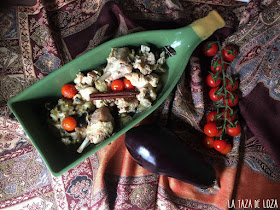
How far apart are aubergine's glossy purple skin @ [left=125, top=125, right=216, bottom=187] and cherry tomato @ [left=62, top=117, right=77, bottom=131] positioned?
0.23 m

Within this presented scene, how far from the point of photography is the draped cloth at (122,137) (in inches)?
43.3

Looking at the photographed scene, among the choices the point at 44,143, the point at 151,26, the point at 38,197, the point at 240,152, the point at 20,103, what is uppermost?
the point at 151,26

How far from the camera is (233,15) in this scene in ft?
3.92

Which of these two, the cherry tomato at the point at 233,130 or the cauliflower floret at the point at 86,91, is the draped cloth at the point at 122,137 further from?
the cauliflower floret at the point at 86,91

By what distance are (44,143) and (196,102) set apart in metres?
0.68

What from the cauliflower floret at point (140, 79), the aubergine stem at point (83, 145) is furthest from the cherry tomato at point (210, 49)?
the aubergine stem at point (83, 145)

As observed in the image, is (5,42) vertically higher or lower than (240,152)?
higher

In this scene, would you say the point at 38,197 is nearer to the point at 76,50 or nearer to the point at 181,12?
the point at 76,50

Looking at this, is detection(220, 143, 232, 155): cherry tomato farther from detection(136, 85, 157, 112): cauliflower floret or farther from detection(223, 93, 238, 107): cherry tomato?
detection(136, 85, 157, 112): cauliflower floret

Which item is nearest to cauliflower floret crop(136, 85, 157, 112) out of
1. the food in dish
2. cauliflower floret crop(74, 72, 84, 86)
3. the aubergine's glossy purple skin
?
the food in dish

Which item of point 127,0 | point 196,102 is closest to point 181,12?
point 127,0

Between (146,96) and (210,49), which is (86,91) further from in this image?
(210,49)

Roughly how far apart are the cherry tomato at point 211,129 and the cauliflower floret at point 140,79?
0.32m

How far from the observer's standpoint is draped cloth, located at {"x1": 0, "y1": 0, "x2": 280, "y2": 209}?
1101 mm
